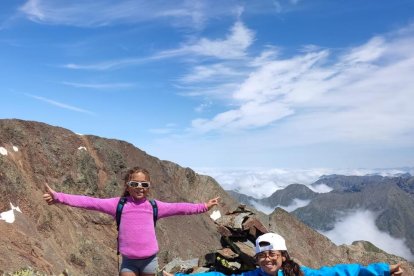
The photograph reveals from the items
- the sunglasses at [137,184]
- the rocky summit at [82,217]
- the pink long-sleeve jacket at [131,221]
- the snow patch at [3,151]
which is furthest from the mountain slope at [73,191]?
the sunglasses at [137,184]

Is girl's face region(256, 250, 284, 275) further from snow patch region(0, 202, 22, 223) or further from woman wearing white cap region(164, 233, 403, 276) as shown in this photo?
snow patch region(0, 202, 22, 223)

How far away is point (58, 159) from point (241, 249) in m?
41.4

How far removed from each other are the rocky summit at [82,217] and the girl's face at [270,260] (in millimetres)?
13295

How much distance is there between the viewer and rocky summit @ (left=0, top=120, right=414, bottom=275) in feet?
110

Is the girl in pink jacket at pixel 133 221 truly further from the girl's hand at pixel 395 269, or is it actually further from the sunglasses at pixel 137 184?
the girl's hand at pixel 395 269

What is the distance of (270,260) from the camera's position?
738cm

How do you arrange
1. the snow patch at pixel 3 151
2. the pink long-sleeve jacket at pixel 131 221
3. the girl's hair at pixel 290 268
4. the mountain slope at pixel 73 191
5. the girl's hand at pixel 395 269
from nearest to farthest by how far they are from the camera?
1. the girl's hand at pixel 395 269
2. the girl's hair at pixel 290 268
3. the pink long-sleeve jacket at pixel 131 221
4. the mountain slope at pixel 73 191
5. the snow patch at pixel 3 151

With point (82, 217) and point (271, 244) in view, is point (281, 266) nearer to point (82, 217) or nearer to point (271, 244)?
point (271, 244)

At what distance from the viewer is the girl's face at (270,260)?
24.2 feet

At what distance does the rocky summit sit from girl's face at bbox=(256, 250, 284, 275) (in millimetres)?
13295

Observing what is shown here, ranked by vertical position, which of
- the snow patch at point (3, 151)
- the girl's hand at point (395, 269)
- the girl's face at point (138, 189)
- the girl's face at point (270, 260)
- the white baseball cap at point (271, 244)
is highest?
the snow patch at point (3, 151)

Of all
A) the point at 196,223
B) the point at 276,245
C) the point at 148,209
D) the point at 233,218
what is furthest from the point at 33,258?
the point at 196,223

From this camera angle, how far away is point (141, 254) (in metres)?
8.80

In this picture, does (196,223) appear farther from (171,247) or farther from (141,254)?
(141,254)
